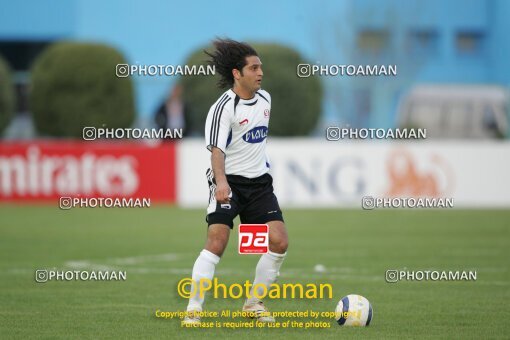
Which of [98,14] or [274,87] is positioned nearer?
[274,87]

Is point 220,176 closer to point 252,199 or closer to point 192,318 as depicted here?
point 252,199

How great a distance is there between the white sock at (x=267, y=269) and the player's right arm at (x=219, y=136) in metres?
0.74

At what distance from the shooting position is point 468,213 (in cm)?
2456

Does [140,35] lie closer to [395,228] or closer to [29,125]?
[29,125]

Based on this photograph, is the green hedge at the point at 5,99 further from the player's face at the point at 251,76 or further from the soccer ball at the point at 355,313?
the soccer ball at the point at 355,313

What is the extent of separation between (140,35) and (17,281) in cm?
2846

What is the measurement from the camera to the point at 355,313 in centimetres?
993

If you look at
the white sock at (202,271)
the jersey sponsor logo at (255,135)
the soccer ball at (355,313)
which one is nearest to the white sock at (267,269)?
the white sock at (202,271)

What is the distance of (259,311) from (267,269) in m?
0.38

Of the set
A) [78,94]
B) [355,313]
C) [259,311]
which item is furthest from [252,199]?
[78,94]

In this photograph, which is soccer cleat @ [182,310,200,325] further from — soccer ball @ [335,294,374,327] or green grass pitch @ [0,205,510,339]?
soccer ball @ [335,294,374,327]

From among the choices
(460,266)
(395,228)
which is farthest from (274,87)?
(460,266)

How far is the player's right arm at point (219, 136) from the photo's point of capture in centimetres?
980

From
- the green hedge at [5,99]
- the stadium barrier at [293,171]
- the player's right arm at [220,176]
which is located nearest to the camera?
the player's right arm at [220,176]
